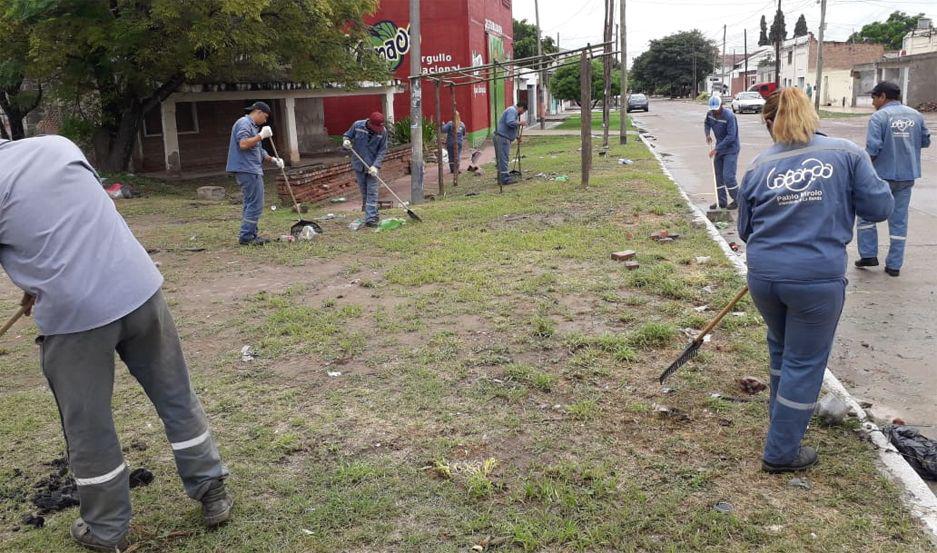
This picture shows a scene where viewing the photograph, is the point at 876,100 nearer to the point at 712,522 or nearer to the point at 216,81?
the point at 712,522

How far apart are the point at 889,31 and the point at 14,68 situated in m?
→ 90.2

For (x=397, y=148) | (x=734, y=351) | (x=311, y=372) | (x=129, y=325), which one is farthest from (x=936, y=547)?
(x=397, y=148)

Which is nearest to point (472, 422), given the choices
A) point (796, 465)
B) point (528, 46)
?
point (796, 465)

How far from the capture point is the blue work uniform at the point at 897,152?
704 cm

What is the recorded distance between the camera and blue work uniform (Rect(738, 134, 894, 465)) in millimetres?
3383

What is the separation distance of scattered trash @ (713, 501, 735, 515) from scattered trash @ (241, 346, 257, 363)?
337 cm

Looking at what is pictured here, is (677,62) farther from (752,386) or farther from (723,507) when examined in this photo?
(723,507)

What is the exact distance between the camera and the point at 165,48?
15867 millimetres

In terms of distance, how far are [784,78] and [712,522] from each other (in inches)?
2889

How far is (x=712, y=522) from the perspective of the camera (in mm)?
3164

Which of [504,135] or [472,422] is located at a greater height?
[504,135]

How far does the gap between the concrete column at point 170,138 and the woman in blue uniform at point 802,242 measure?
62.7 ft

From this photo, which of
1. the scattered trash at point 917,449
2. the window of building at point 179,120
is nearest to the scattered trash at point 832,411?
the scattered trash at point 917,449

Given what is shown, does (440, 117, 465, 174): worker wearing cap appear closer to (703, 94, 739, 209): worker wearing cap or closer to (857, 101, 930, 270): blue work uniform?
(703, 94, 739, 209): worker wearing cap
